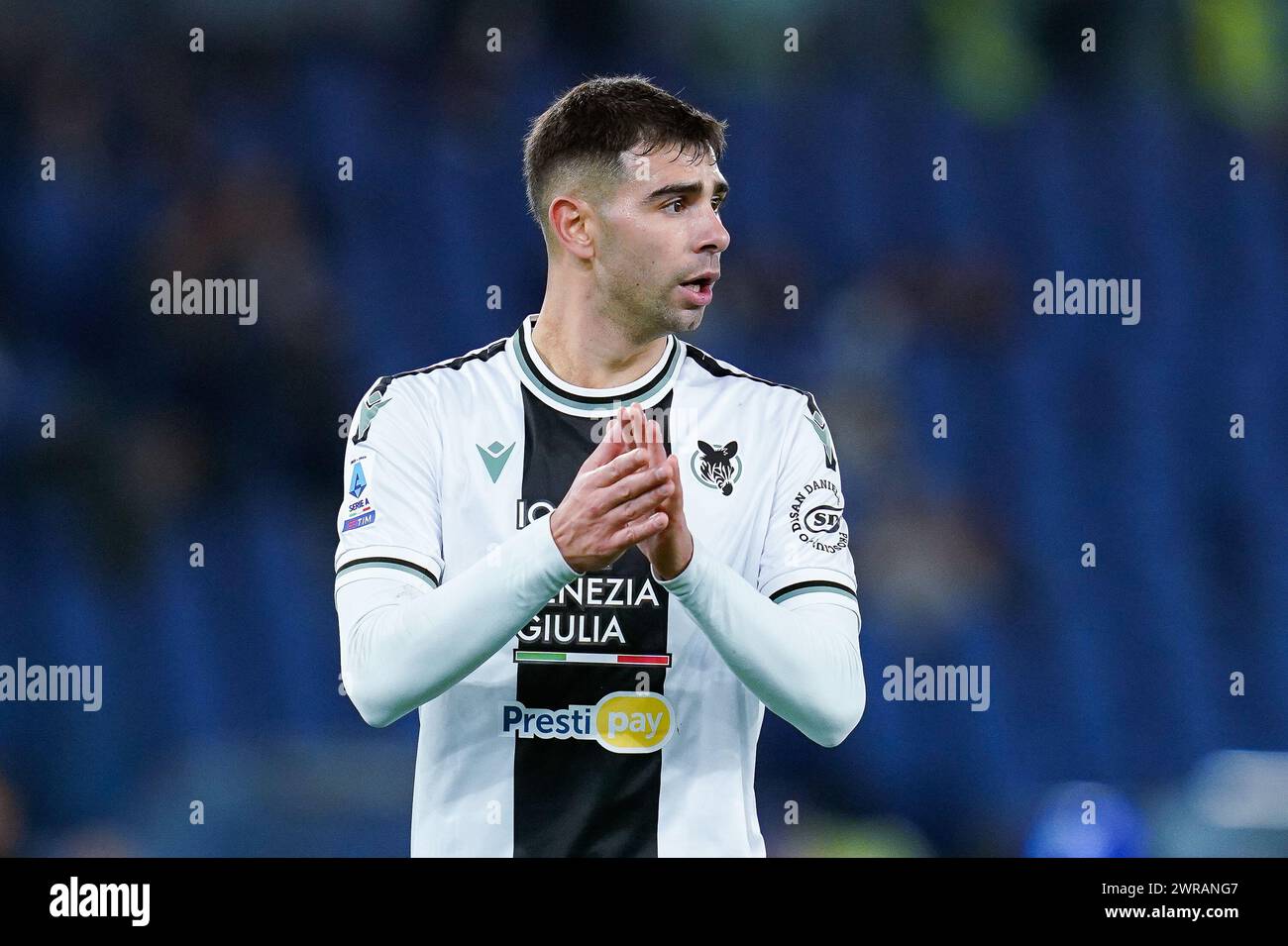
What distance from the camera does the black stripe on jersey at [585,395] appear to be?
3.18 meters

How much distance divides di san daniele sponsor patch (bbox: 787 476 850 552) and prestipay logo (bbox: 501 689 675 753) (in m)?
0.46

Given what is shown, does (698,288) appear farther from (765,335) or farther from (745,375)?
(765,335)

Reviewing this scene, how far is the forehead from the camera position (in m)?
3.15

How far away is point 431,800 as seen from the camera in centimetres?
308

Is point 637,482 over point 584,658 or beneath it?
over

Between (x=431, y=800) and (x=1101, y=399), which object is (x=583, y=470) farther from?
(x=1101, y=399)

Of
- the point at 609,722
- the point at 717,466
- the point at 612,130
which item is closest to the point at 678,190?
the point at 612,130

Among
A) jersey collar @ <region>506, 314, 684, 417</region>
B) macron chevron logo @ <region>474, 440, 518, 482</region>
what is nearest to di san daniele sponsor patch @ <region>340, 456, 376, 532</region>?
macron chevron logo @ <region>474, 440, 518, 482</region>

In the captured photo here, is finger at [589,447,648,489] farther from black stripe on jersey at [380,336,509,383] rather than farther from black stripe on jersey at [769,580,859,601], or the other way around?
black stripe on jersey at [380,336,509,383]

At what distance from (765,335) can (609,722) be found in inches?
78.5

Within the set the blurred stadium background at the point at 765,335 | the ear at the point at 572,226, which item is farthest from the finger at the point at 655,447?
the blurred stadium background at the point at 765,335

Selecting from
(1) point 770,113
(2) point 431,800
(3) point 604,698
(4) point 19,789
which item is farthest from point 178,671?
(1) point 770,113

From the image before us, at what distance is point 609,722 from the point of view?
3020mm

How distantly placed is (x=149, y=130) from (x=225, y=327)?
638 mm
